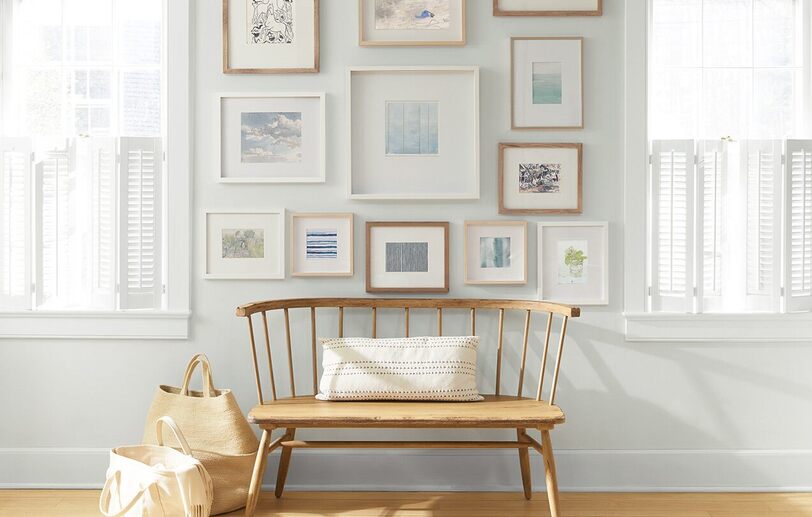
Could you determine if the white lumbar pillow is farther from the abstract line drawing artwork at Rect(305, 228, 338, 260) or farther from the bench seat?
the abstract line drawing artwork at Rect(305, 228, 338, 260)

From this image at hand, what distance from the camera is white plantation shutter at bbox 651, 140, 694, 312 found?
2605 mm

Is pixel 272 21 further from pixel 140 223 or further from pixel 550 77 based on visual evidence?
pixel 550 77

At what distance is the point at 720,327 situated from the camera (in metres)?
2.61

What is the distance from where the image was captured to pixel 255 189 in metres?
2.63

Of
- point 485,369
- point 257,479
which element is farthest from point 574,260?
point 257,479

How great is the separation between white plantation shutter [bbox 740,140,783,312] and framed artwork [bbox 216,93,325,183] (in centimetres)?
168

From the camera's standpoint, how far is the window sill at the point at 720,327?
261 cm

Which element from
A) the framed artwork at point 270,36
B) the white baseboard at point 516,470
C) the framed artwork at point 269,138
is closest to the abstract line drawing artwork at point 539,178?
the framed artwork at point 269,138

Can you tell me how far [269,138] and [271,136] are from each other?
0.01 metres

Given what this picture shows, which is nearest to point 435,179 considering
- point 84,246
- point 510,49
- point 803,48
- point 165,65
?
point 510,49

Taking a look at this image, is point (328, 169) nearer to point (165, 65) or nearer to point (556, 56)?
point (165, 65)

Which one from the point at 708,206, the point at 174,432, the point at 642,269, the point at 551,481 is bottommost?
the point at 551,481

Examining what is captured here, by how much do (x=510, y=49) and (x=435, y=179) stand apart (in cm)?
58

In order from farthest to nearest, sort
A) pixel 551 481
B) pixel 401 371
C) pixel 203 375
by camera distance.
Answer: pixel 203 375 → pixel 401 371 → pixel 551 481
